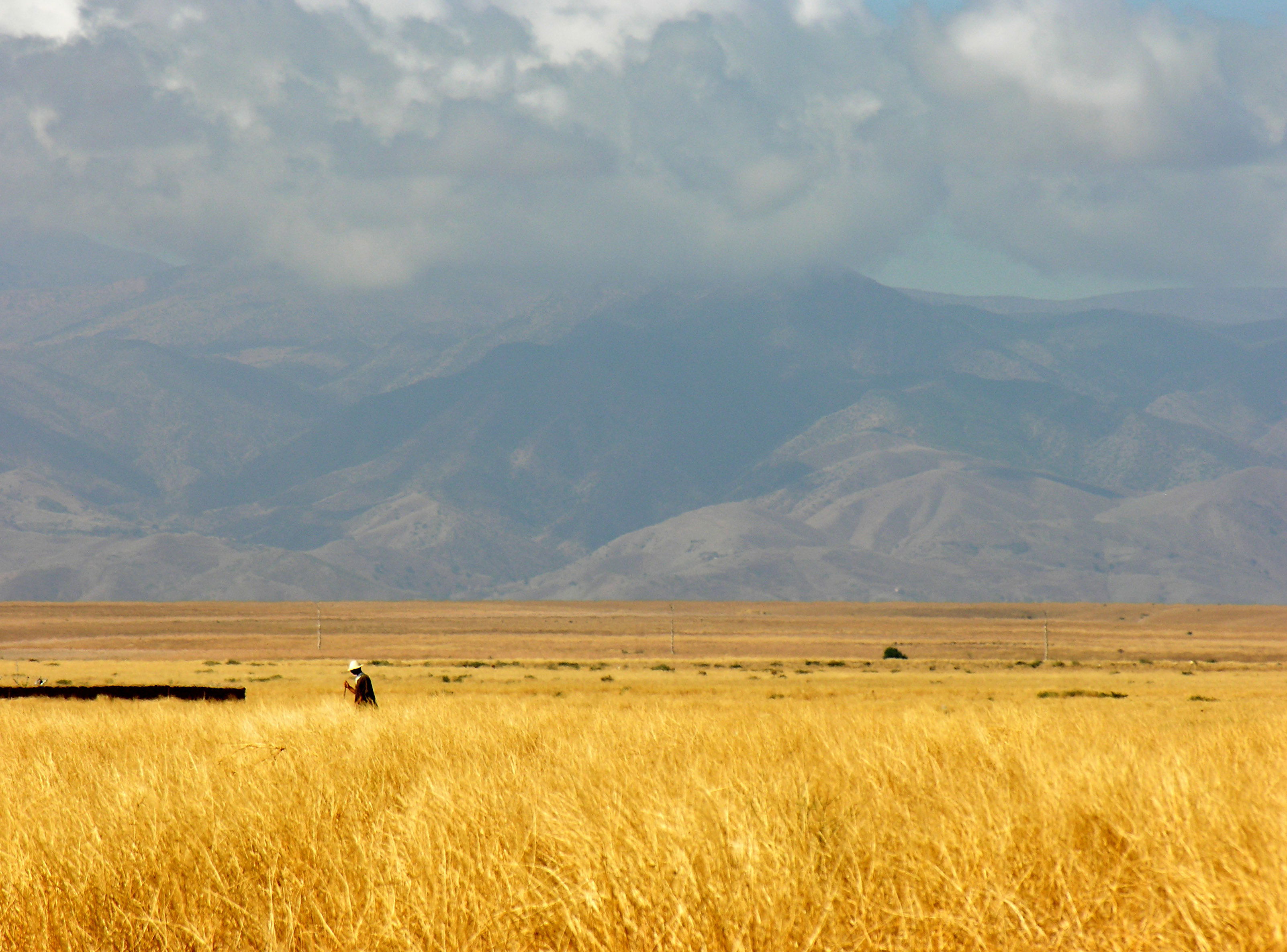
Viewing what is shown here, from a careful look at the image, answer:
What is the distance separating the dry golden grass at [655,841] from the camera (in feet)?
22.8

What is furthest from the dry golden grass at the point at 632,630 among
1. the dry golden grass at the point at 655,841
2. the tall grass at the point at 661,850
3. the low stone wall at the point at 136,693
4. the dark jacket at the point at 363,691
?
the tall grass at the point at 661,850

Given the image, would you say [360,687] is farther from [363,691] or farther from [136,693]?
[136,693]

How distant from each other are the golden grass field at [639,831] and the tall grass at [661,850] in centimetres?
3

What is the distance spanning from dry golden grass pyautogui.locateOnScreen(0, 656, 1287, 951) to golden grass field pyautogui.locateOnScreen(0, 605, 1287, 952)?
33 mm

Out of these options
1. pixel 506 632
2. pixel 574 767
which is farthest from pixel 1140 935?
pixel 506 632

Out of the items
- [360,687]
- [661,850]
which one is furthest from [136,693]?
[661,850]

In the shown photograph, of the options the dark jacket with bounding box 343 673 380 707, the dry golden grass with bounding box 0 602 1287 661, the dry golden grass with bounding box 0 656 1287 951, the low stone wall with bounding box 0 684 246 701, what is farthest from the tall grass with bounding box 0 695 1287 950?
the dry golden grass with bounding box 0 602 1287 661

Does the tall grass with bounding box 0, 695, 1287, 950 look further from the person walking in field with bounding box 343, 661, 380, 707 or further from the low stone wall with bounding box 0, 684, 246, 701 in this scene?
the low stone wall with bounding box 0, 684, 246, 701

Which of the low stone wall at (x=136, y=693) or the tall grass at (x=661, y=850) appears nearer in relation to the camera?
the tall grass at (x=661, y=850)

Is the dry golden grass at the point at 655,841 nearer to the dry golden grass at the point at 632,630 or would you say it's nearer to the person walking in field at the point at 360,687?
the person walking in field at the point at 360,687

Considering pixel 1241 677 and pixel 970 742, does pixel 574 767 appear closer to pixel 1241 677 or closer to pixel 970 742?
pixel 970 742

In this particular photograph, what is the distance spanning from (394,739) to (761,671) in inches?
1662

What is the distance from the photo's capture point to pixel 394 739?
47.0 feet

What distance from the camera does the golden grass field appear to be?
23.0 ft
